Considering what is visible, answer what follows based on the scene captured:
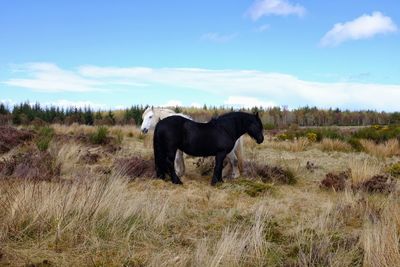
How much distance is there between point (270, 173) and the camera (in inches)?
371

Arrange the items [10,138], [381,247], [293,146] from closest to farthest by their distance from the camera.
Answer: [381,247]
[10,138]
[293,146]

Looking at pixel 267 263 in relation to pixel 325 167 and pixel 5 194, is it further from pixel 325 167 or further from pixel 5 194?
pixel 325 167

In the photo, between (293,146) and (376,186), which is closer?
(376,186)

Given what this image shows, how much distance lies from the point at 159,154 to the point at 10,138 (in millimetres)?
6941

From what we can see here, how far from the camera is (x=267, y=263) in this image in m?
4.22

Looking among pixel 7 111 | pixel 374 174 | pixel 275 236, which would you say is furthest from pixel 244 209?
pixel 7 111

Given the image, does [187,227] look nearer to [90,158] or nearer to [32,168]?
[32,168]

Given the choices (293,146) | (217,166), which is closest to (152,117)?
(217,166)

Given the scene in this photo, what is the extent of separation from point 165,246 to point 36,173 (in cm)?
402

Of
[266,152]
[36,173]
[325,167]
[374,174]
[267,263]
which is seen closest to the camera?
[267,263]

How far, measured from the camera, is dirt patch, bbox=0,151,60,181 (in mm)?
7575

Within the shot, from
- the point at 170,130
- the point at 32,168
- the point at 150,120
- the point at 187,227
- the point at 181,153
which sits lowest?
the point at 187,227


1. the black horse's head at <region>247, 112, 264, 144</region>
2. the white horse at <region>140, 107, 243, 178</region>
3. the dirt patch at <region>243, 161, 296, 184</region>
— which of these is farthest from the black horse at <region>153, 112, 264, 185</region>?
the dirt patch at <region>243, 161, 296, 184</region>

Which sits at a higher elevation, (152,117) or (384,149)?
(152,117)
